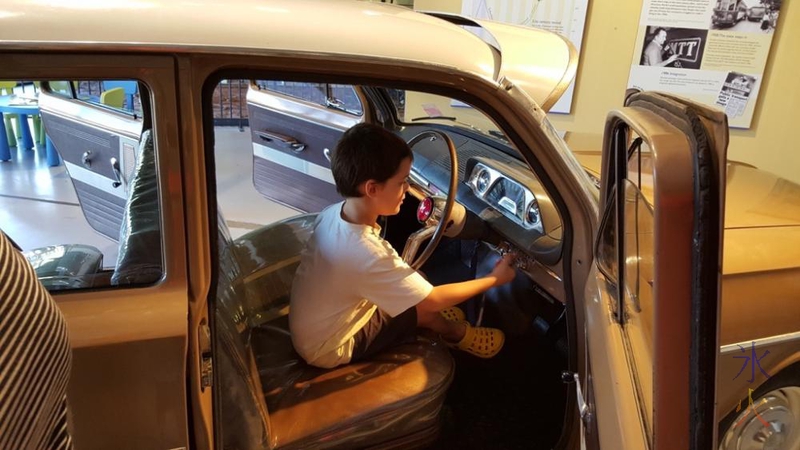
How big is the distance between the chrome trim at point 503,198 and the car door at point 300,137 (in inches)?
27.0

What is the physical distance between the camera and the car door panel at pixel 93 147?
7.17 feet

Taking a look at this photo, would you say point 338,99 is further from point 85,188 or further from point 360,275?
point 360,275

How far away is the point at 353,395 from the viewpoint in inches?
65.9

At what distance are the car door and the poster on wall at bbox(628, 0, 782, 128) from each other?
9.01 ft

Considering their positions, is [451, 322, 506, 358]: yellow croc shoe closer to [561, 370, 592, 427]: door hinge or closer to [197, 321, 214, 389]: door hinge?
[561, 370, 592, 427]: door hinge

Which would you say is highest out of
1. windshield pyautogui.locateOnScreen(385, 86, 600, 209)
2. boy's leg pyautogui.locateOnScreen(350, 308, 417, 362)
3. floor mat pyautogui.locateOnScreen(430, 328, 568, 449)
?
windshield pyautogui.locateOnScreen(385, 86, 600, 209)

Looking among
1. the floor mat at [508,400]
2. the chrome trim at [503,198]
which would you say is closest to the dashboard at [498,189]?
the chrome trim at [503,198]

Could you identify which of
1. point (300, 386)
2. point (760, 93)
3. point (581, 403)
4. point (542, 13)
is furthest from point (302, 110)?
point (760, 93)

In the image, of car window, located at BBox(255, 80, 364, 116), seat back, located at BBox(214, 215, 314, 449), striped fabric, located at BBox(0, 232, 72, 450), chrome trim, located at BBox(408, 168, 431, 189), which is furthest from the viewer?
car window, located at BBox(255, 80, 364, 116)

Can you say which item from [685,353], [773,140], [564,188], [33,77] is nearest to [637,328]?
[685,353]

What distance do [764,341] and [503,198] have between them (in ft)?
2.94

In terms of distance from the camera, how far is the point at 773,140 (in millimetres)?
4566

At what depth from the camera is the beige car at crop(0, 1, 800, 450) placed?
86cm

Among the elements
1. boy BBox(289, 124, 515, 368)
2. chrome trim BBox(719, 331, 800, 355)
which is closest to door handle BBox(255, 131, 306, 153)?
boy BBox(289, 124, 515, 368)
